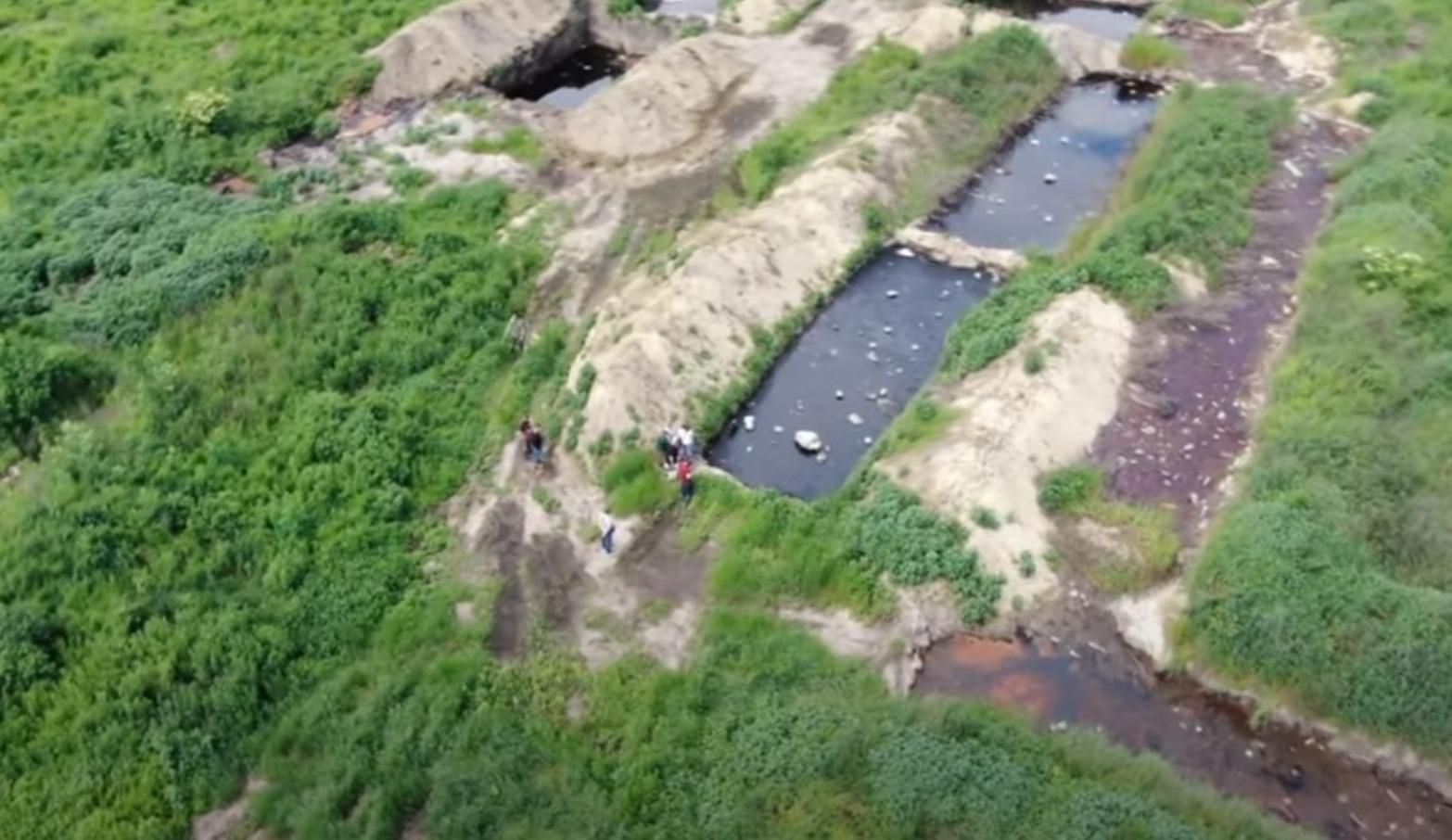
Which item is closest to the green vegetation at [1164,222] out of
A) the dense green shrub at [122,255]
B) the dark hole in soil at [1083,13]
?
the dark hole in soil at [1083,13]

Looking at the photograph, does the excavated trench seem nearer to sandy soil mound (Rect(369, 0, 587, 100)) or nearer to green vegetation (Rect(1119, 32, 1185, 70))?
green vegetation (Rect(1119, 32, 1185, 70))

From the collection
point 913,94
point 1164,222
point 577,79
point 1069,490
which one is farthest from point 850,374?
point 577,79

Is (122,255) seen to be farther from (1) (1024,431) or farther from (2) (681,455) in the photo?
(1) (1024,431)

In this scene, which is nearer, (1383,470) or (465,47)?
(1383,470)

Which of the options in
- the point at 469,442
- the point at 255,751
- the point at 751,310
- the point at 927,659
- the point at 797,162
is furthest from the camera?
the point at 797,162

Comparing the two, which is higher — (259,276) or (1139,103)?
(259,276)

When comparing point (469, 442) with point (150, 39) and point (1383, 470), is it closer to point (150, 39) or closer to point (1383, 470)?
point (1383, 470)

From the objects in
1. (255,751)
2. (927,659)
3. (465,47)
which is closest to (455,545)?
(255,751)
